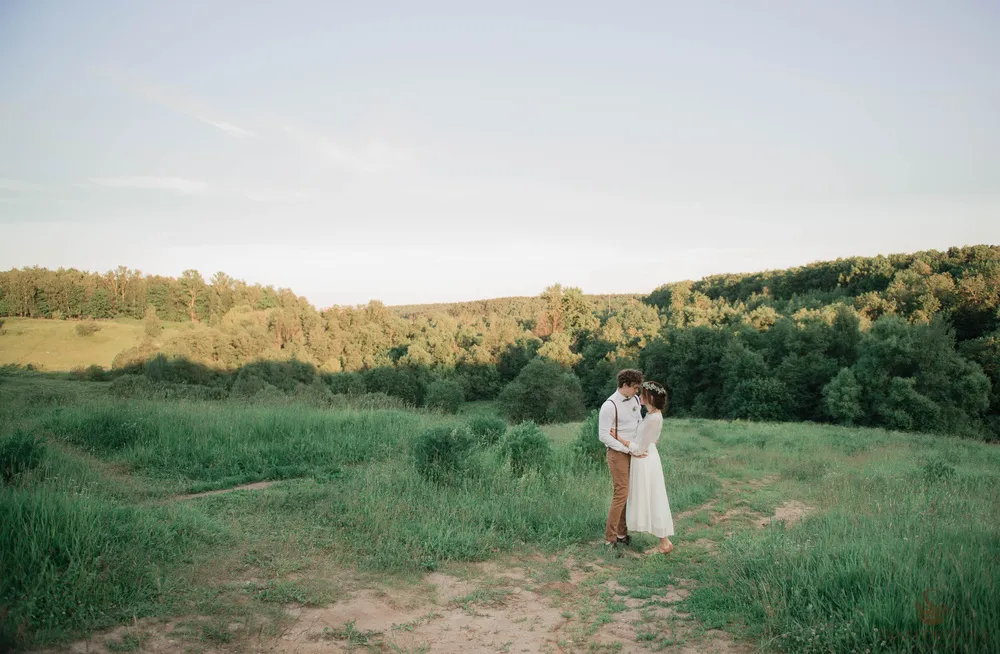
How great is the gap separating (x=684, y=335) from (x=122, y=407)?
52400 millimetres

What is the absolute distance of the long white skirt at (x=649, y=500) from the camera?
22.3 feet

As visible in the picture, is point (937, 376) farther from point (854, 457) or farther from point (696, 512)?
point (696, 512)

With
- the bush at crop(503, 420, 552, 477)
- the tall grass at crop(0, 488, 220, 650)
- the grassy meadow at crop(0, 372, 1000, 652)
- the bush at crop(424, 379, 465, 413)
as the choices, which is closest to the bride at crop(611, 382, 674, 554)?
the grassy meadow at crop(0, 372, 1000, 652)

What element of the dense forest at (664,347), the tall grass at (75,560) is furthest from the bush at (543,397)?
the tall grass at (75,560)

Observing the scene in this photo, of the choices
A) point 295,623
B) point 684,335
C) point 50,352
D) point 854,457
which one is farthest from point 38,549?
point 684,335

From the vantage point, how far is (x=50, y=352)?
40812mm

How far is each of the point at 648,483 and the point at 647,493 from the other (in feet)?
0.43

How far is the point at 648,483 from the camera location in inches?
270

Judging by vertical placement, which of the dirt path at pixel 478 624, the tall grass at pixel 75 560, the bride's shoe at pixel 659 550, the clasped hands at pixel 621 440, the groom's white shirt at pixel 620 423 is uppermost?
the groom's white shirt at pixel 620 423

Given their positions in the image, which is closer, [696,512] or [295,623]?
[295,623]

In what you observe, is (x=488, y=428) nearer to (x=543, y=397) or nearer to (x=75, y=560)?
(x=75, y=560)

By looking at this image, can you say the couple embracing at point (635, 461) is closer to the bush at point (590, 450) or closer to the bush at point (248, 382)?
the bush at point (590, 450)

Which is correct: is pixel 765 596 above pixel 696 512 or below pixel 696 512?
above

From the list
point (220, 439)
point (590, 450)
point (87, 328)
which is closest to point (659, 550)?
point (590, 450)
